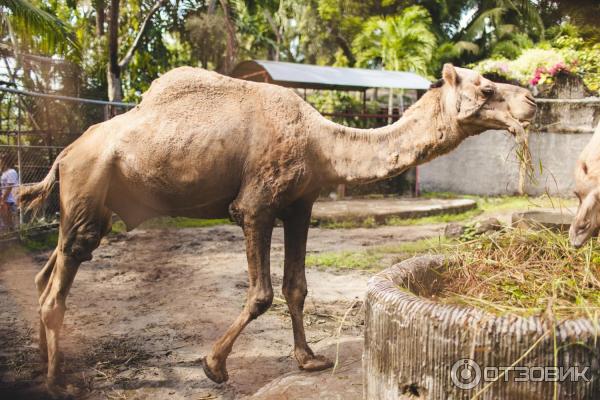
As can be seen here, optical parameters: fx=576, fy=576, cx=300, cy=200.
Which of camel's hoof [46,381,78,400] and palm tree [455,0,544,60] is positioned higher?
palm tree [455,0,544,60]

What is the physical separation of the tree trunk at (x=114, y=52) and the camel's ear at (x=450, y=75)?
1067 cm

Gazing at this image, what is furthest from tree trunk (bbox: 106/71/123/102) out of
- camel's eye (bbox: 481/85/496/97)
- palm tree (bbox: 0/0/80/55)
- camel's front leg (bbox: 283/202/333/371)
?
camel's eye (bbox: 481/85/496/97)

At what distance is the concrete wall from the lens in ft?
46.3

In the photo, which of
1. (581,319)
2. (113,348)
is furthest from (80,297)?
(581,319)

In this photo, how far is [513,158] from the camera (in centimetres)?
1389

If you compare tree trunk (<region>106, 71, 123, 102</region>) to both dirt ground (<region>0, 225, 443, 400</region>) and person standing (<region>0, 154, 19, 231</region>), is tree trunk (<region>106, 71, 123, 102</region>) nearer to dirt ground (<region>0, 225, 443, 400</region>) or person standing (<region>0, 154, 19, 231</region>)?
person standing (<region>0, 154, 19, 231</region>)

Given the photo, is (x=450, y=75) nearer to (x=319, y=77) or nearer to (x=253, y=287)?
(x=253, y=287)

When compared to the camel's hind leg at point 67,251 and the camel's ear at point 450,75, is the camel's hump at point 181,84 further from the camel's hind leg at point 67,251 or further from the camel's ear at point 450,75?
the camel's ear at point 450,75

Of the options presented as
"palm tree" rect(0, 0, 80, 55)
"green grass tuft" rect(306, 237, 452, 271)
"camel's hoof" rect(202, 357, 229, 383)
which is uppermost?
"palm tree" rect(0, 0, 80, 55)

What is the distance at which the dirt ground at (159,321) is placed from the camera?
4.18 meters

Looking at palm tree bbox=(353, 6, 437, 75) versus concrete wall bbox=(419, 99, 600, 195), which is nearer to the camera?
concrete wall bbox=(419, 99, 600, 195)

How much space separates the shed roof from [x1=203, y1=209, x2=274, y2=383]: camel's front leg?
1038 centimetres

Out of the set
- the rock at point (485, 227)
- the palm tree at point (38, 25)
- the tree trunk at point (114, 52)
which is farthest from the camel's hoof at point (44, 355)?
the tree trunk at point (114, 52)

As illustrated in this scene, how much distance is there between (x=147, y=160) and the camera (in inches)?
154
